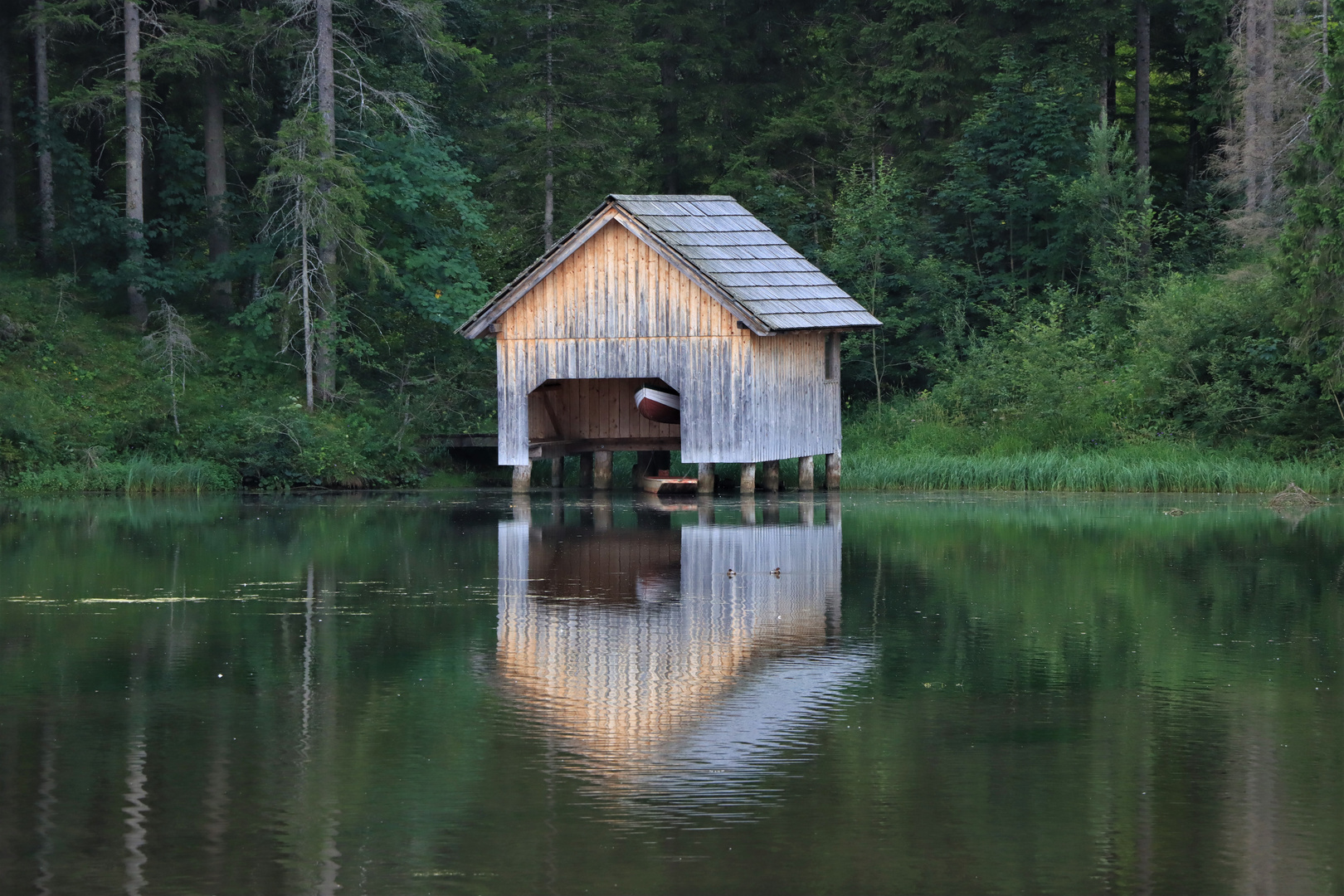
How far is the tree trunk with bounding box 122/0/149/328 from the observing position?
36.7m

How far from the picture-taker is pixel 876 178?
145ft

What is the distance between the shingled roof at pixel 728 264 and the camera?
31203mm

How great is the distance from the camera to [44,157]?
129 feet

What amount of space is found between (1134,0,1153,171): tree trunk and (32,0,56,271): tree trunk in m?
25.1

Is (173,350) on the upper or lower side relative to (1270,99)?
lower

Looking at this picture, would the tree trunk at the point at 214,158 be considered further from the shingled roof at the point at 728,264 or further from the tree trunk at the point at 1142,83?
the tree trunk at the point at 1142,83

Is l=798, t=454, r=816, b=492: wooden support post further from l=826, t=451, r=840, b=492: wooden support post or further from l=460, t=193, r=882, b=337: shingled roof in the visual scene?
l=460, t=193, r=882, b=337: shingled roof

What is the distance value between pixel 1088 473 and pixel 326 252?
1577cm

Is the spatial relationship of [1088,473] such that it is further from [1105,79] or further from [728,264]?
[1105,79]

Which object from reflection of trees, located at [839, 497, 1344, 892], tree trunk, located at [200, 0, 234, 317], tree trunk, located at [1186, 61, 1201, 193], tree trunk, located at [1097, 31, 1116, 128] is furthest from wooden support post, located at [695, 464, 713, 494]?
tree trunk, located at [1186, 61, 1201, 193]

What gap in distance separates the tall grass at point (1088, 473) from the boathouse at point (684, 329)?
4.18 feet

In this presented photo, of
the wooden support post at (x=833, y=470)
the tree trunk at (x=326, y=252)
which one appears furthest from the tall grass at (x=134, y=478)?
the wooden support post at (x=833, y=470)

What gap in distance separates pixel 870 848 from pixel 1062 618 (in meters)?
7.79

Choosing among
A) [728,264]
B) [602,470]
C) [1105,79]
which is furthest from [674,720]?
[1105,79]
